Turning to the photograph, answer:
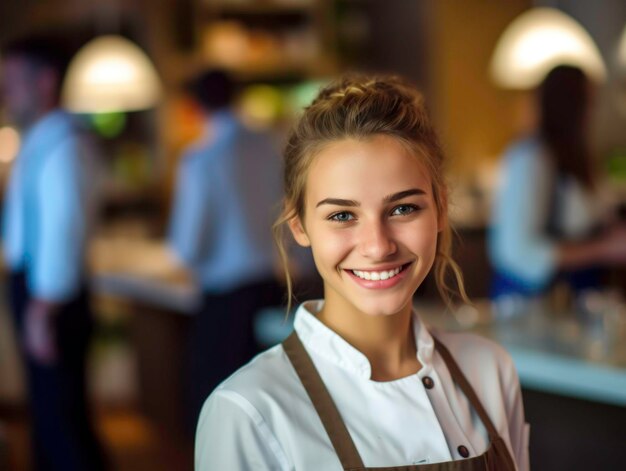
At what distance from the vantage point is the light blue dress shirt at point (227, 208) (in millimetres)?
3916

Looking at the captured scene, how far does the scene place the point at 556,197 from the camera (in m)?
3.45

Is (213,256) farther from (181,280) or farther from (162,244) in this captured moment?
(162,244)

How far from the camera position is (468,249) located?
603 centimetres

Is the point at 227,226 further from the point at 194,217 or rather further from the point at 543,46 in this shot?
the point at 543,46

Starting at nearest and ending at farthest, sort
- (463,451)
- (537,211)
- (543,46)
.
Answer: (463,451) < (537,211) < (543,46)

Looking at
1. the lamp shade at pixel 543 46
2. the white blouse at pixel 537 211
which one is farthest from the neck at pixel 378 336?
the lamp shade at pixel 543 46

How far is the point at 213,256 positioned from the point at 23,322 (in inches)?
32.8

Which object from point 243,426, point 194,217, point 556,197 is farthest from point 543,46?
point 243,426

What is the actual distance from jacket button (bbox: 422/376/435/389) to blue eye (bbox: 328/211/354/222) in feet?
0.90

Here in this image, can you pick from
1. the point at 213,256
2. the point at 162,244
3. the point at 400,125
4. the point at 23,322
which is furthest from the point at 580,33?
the point at 400,125

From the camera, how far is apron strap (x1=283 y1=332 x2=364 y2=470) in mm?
1262

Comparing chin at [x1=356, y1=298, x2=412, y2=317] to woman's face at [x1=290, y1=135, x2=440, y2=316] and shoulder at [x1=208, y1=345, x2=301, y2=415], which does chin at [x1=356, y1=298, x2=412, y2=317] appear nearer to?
woman's face at [x1=290, y1=135, x2=440, y2=316]

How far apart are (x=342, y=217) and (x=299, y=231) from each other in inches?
6.2

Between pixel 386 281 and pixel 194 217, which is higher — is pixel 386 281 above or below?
above
